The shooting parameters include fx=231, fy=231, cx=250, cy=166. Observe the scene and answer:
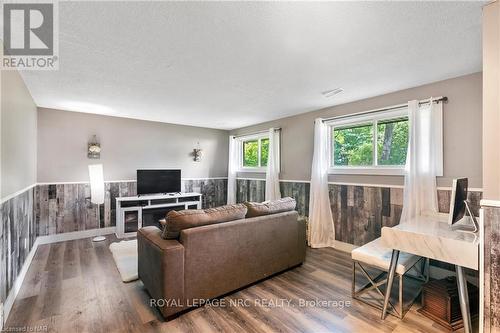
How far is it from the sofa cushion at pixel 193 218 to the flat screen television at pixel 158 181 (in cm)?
291

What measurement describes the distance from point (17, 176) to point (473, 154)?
4.80m

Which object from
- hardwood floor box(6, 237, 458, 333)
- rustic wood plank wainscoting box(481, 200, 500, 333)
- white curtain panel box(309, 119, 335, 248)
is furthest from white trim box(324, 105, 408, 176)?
rustic wood plank wainscoting box(481, 200, 500, 333)

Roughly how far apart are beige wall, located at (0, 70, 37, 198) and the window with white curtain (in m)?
3.87

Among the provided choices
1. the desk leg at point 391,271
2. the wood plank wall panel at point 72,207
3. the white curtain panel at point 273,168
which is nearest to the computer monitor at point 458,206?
the desk leg at point 391,271

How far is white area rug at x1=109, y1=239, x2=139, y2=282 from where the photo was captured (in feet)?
8.84

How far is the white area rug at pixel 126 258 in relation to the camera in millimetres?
2695

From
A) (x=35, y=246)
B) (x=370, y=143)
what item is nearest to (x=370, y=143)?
(x=370, y=143)

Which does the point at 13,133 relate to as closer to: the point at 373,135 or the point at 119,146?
the point at 119,146

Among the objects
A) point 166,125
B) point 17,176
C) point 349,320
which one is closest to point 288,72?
point 349,320

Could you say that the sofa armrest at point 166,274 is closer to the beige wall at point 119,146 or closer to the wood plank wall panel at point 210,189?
the beige wall at point 119,146

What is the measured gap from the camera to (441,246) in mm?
1663

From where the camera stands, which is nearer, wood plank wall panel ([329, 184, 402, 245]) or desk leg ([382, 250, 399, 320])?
desk leg ([382, 250, 399, 320])

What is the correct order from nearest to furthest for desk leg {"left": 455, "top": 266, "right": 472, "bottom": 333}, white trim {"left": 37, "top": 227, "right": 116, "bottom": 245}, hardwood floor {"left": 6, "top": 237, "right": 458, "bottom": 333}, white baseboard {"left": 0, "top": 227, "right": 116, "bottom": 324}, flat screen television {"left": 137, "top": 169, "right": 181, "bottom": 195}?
1. desk leg {"left": 455, "top": 266, "right": 472, "bottom": 333}
2. hardwood floor {"left": 6, "top": 237, "right": 458, "bottom": 333}
3. white baseboard {"left": 0, "top": 227, "right": 116, "bottom": 324}
4. white trim {"left": 37, "top": 227, "right": 116, "bottom": 245}
5. flat screen television {"left": 137, "top": 169, "right": 181, "bottom": 195}

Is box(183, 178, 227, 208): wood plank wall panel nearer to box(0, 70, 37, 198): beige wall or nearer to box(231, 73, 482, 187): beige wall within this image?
box(0, 70, 37, 198): beige wall
